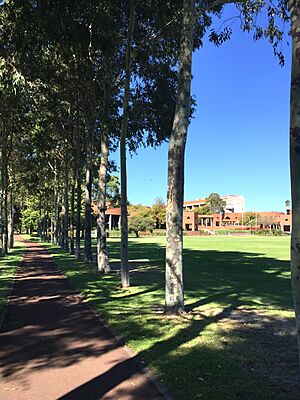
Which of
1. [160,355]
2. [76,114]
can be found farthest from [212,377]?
[76,114]

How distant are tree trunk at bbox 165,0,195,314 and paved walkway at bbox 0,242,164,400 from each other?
180 cm

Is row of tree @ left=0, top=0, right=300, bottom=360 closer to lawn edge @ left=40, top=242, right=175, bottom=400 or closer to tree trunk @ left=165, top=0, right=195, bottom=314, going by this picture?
tree trunk @ left=165, top=0, right=195, bottom=314

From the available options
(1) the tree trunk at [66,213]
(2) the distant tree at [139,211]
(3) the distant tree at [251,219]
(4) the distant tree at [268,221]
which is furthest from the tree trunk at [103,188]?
(4) the distant tree at [268,221]

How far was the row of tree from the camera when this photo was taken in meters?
9.47

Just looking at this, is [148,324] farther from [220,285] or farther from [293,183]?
[220,285]

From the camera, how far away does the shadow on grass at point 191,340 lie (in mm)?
5066

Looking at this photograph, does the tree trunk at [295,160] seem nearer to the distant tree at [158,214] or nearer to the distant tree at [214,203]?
the distant tree at [158,214]

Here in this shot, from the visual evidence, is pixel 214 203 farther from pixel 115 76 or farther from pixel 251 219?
pixel 115 76

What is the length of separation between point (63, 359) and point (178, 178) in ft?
15.5

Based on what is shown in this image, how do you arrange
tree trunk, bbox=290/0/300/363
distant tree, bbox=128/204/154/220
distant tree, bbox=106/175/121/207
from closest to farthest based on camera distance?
tree trunk, bbox=290/0/300/363
distant tree, bbox=106/175/121/207
distant tree, bbox=128/204/154/220

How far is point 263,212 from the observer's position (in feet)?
563

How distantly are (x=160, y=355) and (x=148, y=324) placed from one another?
2.15 meters

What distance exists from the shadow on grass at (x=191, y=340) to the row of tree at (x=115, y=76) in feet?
3.88

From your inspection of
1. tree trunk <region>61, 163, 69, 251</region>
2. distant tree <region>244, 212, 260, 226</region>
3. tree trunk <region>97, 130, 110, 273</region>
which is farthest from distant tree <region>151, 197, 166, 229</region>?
tree trunk <region>97, 130, 110, 273</region>
